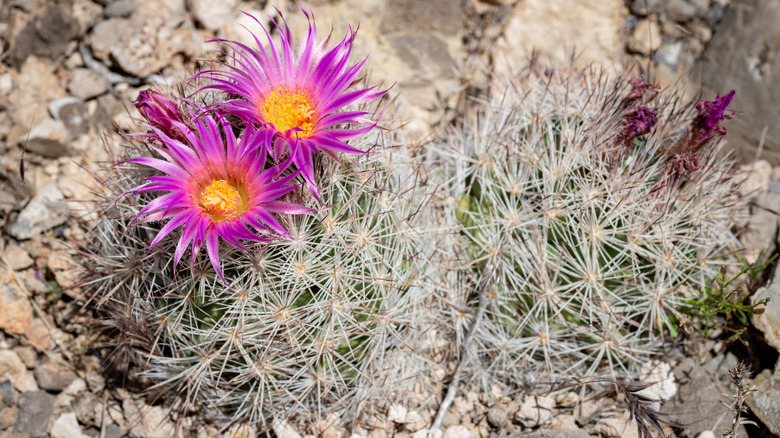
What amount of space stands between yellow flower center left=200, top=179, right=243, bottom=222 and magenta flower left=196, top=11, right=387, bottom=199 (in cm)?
31

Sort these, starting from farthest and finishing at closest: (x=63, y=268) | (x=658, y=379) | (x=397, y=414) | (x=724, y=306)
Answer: (x=63, y=268) < (x=658, y=379) < (x=397, y=414) < (x=724, y=306)

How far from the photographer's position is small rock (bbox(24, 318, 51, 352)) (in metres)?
3.81

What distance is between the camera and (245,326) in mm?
2748

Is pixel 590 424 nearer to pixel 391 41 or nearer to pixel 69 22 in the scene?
pixel 391 41

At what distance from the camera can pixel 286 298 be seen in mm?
2748

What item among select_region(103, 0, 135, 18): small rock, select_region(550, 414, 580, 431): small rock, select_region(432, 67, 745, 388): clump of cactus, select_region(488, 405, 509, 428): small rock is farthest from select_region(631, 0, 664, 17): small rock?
select_region(103, 0, 135, 18): small rock

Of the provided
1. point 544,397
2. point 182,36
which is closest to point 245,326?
point 544,397

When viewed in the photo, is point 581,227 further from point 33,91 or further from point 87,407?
point 33,91

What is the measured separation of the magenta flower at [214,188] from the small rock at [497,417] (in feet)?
5.91

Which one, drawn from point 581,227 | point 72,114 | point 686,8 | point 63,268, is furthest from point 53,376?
point 686,8

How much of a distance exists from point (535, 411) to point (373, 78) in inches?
107

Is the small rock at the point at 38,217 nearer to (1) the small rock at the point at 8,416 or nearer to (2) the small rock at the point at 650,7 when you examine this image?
(1) the small rock at the point at 8,416

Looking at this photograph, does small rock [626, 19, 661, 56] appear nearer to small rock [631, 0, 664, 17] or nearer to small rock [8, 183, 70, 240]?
small rock [631, 0, 664, 17]

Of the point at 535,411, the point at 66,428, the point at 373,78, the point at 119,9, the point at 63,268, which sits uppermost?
the point at 119,9
